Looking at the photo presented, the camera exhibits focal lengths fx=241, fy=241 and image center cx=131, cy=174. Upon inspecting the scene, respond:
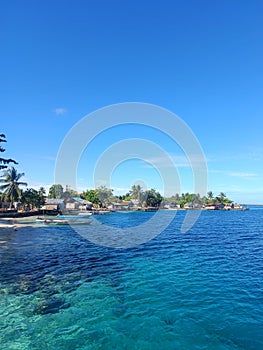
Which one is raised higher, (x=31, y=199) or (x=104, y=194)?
(x=104, y=194)

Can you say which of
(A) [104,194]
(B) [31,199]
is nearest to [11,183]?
(B) [31,199]

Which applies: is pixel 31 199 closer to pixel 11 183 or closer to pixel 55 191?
pixel 11 183

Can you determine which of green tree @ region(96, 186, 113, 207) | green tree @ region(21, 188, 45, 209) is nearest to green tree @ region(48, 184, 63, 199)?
green tree @ region(96, 186, 113, 207)

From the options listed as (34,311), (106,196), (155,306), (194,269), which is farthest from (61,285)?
(106,196)

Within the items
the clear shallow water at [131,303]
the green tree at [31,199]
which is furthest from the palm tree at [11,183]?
the clear shallow water at [131,303]

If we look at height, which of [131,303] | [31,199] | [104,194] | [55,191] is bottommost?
[131,303]

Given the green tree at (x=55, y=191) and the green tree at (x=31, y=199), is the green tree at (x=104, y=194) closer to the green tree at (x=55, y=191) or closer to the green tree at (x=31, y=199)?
the green tree at (x=55, y=191)

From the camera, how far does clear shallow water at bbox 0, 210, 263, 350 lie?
32.7 ft

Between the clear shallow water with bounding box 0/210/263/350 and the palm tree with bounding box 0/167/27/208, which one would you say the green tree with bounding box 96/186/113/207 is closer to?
the palm tree with bounding box 0/167/27/208

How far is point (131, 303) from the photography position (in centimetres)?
1362

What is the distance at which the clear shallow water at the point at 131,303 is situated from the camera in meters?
9.96

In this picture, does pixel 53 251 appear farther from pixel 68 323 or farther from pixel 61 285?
pixel 68 323

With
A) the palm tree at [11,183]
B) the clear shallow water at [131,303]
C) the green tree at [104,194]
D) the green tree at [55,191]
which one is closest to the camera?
the clear shallow water at [131,303]

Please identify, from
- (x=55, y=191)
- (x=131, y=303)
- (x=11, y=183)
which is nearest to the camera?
(x=131, y=303)
